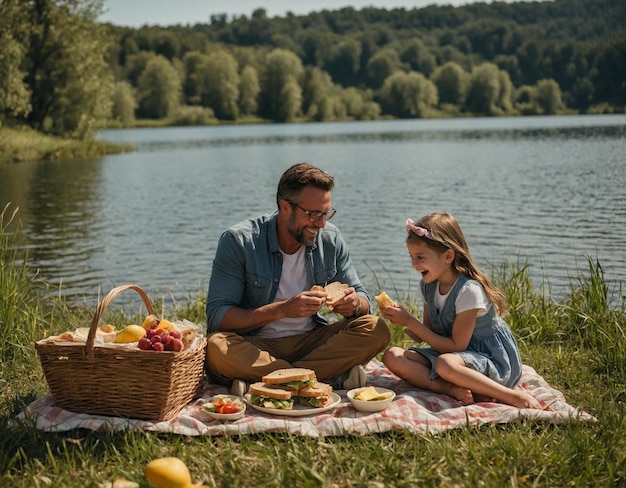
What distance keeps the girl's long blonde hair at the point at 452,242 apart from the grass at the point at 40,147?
2989 cm

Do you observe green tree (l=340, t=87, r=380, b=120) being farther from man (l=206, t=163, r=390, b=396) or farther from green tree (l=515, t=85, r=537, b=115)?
man (l=206, t=163, r=390, b=396)

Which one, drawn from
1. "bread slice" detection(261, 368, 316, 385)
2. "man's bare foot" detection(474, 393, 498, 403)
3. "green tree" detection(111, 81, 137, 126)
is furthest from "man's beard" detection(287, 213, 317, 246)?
"green tree" detection(111, 81, 137, 126)

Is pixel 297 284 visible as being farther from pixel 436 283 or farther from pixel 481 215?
pixel 481 215

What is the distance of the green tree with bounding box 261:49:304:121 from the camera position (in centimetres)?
8656

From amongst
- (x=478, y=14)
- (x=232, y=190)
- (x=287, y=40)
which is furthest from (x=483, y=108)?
(x=232, y=190)

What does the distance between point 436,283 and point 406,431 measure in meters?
1.29

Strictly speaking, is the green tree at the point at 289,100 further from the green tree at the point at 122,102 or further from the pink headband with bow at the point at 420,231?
the pink headband with bow at the point at 420,231

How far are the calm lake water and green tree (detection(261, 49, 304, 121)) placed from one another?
166 ft

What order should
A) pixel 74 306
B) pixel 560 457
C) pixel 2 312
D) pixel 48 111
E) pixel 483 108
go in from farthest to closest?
pixel 483 108
pixel 48 111
pixel 74 306
pixel 2 312
pixel 560 457

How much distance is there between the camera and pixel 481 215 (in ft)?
55.9

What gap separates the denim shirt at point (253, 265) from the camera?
515 cm

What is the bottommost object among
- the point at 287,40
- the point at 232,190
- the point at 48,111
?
the point at 232,190

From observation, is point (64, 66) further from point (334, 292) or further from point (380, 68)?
point (380, 68)

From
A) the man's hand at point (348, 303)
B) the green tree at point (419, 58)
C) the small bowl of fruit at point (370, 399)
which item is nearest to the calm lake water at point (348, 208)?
the man's hand at point (348, 303)
